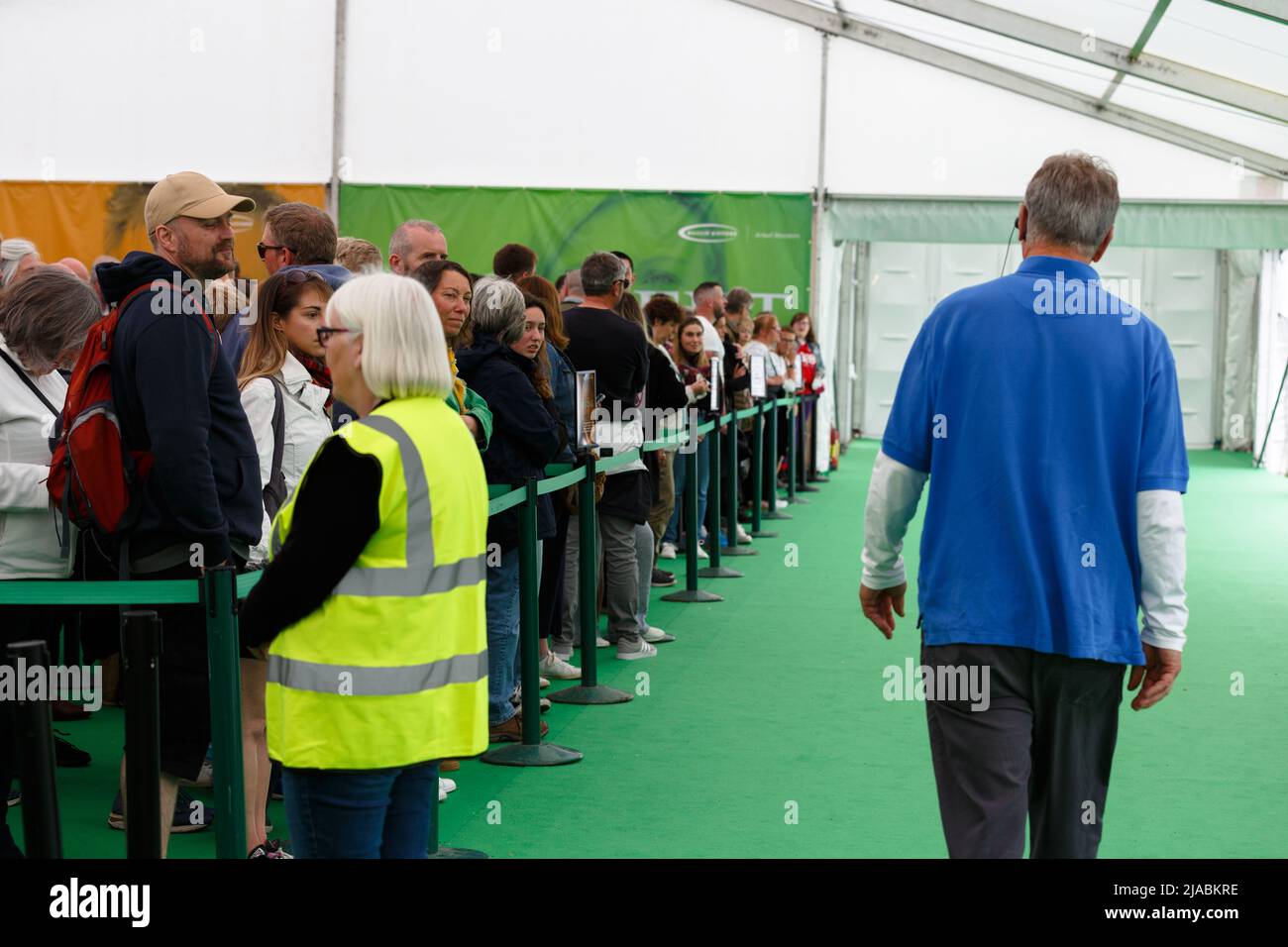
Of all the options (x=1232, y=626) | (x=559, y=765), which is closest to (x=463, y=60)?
(x=1232, y=626)

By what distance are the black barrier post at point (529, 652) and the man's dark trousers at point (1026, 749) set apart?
2630mm

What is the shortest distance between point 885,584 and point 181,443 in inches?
69.0

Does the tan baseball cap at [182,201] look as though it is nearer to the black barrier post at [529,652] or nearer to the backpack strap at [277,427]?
the backpack strap at [277,427]

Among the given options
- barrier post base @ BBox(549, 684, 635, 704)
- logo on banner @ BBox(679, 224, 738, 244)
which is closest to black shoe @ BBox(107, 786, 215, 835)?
barrier post base @ BBox(549, 684, 635, 704)

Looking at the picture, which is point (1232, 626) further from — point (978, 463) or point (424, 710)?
point (424, 710)

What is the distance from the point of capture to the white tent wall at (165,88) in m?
18.5

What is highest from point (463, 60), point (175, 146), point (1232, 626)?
point (463, 60)

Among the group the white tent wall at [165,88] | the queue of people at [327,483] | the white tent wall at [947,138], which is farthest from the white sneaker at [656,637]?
the white tent wall at [165,88]

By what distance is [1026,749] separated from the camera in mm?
2881

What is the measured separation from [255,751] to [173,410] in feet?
3.54

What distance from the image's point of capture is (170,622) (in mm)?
3824

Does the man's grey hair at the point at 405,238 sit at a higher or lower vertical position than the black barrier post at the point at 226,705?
higher

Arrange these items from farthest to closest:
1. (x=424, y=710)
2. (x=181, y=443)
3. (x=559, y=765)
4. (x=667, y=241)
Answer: (x=667, y=241) < (x=559, y=765) < (x=181, y=443) < (x=424, y=710)

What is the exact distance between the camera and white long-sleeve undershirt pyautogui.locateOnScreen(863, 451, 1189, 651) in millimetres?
2867
